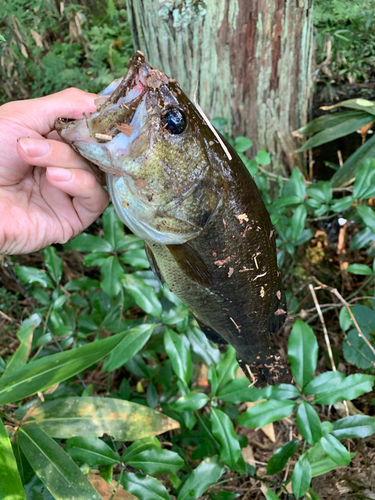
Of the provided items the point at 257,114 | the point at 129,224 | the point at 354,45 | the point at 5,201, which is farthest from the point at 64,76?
the point at 354,45

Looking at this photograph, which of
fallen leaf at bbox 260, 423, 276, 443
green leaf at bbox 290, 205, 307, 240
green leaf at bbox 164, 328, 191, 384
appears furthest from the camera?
fallen leaf at bbox 260, 423, 276, 443

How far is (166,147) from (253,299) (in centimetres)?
70

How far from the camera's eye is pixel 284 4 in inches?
69.2

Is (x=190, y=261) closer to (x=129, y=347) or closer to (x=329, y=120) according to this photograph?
(x=129, y=347)

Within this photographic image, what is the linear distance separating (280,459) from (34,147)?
1677 millimetres

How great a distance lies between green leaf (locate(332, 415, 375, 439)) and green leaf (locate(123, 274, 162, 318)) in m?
0.97

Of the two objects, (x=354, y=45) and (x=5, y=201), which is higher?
(x=354, y=45)

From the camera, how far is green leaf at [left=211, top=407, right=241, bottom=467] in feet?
4.49

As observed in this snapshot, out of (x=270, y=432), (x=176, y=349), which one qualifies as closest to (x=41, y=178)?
(x=176, y=349)

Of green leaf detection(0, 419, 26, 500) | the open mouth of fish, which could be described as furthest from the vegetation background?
the open mouth of fish

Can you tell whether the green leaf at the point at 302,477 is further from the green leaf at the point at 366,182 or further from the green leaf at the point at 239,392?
the green leaf at the point at 366,182

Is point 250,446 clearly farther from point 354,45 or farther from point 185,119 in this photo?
point 354,45

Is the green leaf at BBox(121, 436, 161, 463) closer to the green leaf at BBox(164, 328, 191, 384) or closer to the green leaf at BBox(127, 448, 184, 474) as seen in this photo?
the green leaf at BBox(127, 448, 184, 474)

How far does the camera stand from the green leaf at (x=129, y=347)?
1.46 m
